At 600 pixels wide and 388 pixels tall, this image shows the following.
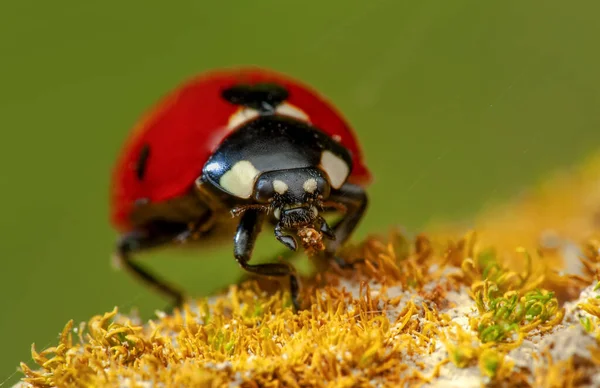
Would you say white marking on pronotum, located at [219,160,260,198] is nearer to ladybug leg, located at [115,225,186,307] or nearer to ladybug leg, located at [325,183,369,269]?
ladybug leg, located at [325,183,369,269]

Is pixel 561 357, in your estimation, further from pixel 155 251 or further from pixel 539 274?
pixel 155 251

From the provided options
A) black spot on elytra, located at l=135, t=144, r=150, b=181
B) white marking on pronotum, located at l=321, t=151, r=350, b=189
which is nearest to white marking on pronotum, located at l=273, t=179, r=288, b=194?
white marking on pronotum, located at l=321, t=151, r=350, b=189

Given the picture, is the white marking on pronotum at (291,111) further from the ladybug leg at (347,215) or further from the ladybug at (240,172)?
the ladybug leg at (347,215)

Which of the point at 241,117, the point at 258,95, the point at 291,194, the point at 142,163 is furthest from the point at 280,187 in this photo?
the point at 142,163

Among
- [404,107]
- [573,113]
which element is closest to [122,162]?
[404,107]

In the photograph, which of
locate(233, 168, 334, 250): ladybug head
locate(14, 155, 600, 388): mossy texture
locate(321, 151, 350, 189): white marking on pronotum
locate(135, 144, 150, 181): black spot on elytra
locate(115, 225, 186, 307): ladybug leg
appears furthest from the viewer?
locate(115, 225, 186, 307): ladybug leg

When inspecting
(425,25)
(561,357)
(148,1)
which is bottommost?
(561,357)
